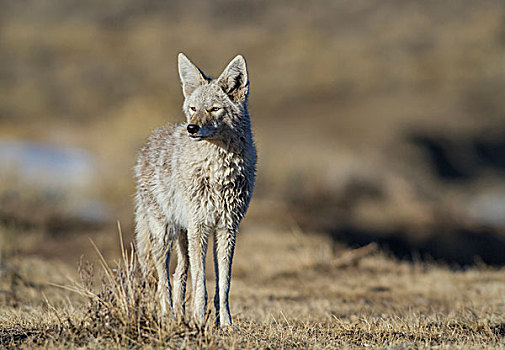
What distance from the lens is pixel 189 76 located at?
6.22m

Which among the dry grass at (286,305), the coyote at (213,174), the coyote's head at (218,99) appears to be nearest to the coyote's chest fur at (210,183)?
the coyote at (213,174)

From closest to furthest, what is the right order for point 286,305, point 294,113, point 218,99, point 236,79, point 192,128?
point 192,128
point 218,99
point 236,79
point 286,305
point 294,113

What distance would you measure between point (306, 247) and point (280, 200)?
334 inches

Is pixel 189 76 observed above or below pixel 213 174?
above

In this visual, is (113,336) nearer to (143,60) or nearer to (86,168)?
(86,168)

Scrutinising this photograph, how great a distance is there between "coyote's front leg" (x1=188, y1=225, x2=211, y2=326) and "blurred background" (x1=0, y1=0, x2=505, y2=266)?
3.42m

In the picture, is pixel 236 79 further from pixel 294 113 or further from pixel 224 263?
pixel 294 113

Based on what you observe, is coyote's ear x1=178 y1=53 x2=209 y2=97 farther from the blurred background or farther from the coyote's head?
the blurred background

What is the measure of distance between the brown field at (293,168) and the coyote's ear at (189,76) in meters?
2.13

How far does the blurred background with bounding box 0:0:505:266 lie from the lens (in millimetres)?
16766

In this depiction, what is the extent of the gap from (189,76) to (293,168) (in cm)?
1555

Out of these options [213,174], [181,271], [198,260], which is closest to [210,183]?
[213,174]

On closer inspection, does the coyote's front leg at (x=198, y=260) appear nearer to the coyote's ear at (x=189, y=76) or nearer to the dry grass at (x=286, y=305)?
the dry grass at (x=286, y=305)

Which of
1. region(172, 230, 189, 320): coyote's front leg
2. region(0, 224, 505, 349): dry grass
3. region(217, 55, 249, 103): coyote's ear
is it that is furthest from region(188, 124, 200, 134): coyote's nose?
region(172, 230, 189, 320): coyote's front leg
